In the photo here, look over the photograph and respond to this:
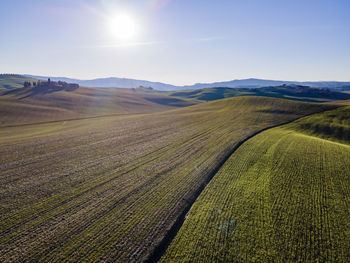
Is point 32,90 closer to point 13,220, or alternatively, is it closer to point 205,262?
point 13,220

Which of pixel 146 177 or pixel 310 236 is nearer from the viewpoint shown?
pixel 310 236

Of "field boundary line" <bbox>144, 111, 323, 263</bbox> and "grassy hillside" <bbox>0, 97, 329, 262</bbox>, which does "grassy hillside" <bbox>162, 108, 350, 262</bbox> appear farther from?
"grassy hillside" <bbox>0, 97, 329, 262</bbox>

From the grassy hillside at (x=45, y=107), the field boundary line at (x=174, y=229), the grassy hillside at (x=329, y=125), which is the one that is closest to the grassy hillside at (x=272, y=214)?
the field boundary line at (x=174, y=229)

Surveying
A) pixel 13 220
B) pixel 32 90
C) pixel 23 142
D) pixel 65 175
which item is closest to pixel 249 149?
pixel 65 175

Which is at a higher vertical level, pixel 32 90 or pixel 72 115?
pixel 32 90

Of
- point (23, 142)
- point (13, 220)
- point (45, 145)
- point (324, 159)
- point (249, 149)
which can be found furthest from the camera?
point (23, 142)

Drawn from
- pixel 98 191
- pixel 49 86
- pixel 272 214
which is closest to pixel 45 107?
pixel 49 86
